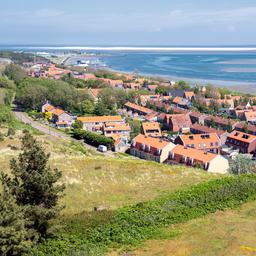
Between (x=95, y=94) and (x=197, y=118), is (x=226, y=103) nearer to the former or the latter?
(x=197, y=118)

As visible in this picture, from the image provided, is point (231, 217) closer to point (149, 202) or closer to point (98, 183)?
point (149, 202)

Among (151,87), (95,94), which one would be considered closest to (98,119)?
(95,94)

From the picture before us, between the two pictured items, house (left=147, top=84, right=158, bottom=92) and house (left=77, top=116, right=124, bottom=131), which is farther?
house (left=147, top=84, right=158, bottom=92)

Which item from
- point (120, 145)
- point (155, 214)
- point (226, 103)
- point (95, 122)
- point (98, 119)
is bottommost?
point (120, 145)

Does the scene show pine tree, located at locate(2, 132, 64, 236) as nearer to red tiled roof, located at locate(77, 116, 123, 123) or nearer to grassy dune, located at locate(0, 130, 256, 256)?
grassy dune, located at locate(0, 130, 256, 256)

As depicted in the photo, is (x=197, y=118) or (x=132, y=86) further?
(x=132, y=86)

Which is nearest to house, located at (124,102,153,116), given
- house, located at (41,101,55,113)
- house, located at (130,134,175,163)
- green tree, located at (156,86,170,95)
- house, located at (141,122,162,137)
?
house, located at (141,122,162,137)

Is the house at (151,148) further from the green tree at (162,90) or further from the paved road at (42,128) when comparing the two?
the green tree at (162,90)

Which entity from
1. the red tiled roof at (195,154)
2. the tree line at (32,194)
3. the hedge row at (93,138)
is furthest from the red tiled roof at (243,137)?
the tree line at (32,194)
